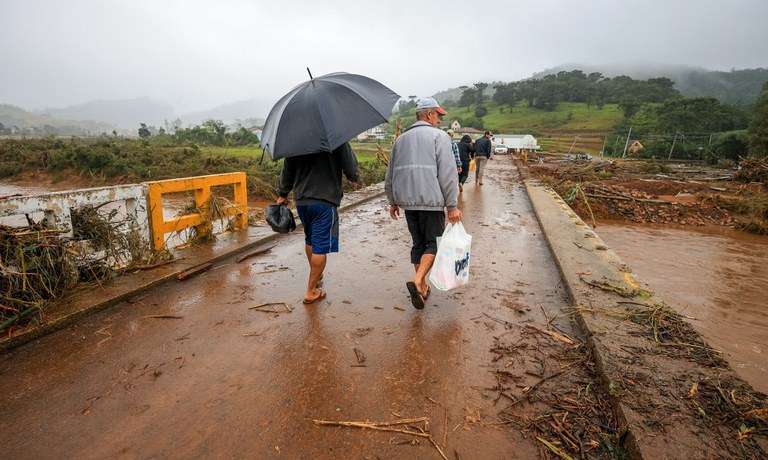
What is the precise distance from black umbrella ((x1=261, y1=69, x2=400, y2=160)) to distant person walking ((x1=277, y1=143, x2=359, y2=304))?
0.32 m

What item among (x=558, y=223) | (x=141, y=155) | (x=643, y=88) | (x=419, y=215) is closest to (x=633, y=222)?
(x=558, y=223)

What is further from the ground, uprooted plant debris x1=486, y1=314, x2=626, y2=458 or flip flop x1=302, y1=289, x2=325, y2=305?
flip flop x1=302, y1=289, x2=325, y2=305

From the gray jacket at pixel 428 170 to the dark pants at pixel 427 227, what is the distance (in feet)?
0.40

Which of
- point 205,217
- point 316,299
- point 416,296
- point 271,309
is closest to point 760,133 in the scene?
point 416,296

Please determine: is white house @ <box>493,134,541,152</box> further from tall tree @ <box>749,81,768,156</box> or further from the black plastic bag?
the black plastic bag

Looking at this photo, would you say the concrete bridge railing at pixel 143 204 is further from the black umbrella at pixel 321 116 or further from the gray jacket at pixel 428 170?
the gray jacket at pixel 428 170

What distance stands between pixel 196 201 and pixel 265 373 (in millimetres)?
3410

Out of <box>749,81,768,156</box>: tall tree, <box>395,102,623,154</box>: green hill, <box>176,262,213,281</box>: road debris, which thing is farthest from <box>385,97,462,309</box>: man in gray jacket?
<box>395,102,623,154</box>: green hill

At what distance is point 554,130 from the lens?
84688 millimetres

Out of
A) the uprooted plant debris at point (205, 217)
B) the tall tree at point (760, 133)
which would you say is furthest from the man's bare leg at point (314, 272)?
the tall tree at point (760, 133)

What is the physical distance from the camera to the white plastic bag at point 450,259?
328 cm

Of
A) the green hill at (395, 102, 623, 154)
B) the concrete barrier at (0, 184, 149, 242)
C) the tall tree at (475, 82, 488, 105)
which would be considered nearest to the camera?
the concrete barrier at (0, 184, 149, 242)

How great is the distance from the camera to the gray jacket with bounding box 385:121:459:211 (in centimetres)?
329

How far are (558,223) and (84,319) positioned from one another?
684 cm
